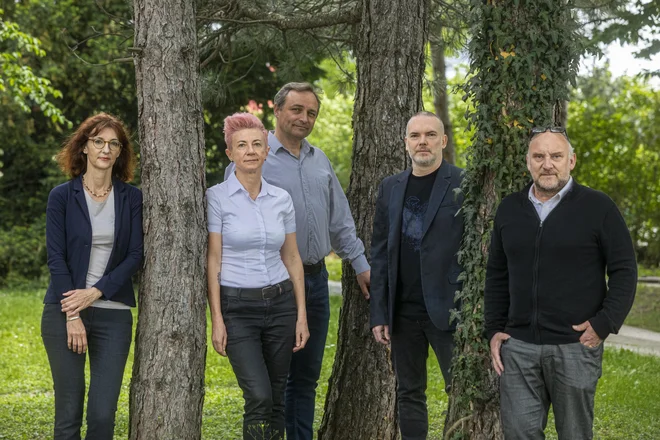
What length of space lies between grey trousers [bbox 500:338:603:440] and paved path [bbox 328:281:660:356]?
7.57m

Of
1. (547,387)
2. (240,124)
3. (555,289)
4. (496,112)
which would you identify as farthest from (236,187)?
(547,387)

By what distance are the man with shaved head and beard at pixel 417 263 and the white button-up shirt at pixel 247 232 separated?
576 mm

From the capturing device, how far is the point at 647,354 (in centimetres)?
1068

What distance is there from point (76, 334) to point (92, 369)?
20 centimetres

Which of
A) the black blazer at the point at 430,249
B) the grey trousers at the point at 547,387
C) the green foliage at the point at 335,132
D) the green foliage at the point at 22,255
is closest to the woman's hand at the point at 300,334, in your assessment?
the black blazer at the point at 430,249

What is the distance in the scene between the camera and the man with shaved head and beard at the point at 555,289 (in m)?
3.52

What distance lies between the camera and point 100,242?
13.4 ft

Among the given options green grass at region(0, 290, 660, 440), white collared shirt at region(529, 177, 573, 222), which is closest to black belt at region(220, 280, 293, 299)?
white collared shirt at region(529, 177, 573, 222)

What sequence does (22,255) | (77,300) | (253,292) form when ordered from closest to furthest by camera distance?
(77,300), (253,292), (22,255)

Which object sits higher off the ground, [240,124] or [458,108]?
[458,108]

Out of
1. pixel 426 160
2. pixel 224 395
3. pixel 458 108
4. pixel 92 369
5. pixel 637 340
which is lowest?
pixel 224 395

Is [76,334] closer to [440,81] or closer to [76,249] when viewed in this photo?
[76,249]

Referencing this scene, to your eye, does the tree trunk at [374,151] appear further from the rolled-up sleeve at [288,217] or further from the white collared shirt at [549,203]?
the white collared shirt at [549,203]

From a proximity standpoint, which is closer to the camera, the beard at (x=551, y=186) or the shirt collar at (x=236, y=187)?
the beard at (x=551, y=186)
